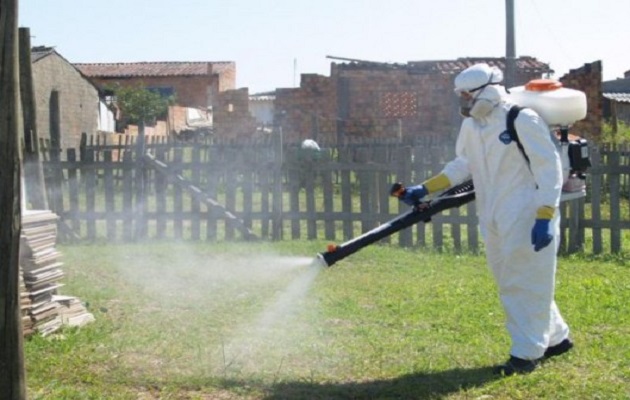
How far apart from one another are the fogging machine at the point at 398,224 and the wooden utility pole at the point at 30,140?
5.13m

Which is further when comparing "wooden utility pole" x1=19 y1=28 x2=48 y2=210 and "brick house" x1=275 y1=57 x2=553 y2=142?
"brick house" x1=275 y1=57 x2=553 y2=142

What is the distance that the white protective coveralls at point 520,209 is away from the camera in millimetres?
5141

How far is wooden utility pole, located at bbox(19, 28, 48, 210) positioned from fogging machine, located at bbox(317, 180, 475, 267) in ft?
16.8

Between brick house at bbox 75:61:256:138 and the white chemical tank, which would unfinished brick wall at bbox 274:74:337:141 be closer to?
the white chemical tank

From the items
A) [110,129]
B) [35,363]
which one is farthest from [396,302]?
[110,129]

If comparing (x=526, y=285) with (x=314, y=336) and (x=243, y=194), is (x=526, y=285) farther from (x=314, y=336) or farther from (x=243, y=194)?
(x=243, y=194)

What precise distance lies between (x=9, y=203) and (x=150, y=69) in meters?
48.3

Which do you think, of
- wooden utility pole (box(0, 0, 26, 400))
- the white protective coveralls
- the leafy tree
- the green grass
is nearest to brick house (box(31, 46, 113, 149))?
the leafy tree

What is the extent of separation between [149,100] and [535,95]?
3672 cm

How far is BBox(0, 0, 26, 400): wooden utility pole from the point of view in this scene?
3760mm

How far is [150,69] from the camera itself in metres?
50.8

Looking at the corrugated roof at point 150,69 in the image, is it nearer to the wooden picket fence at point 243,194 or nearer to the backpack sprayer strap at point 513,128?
the wooden picket fence at point 243,194

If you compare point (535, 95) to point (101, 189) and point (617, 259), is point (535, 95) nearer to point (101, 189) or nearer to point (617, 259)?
point (617, 259)

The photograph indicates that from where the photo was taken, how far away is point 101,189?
1284 cm
